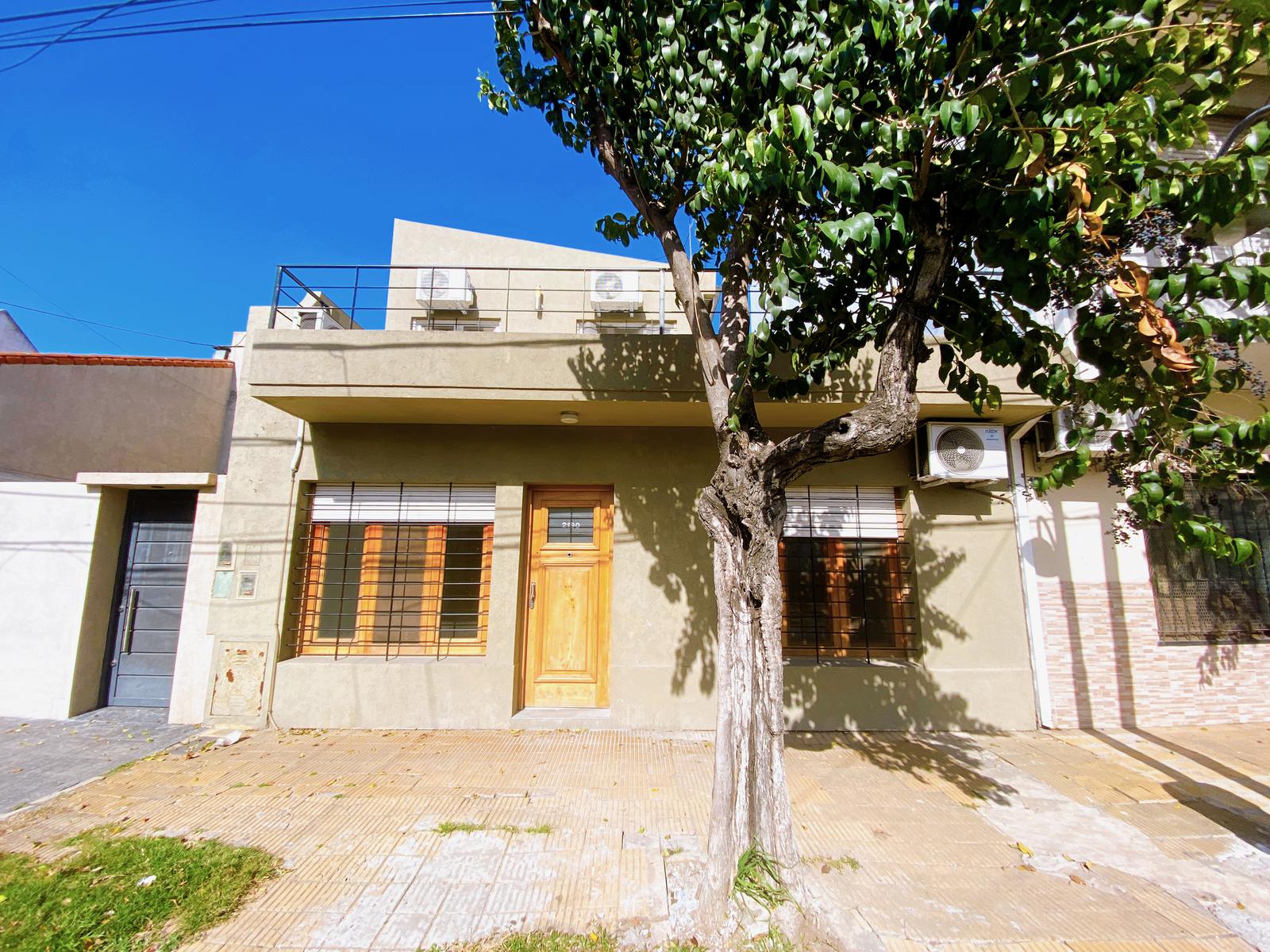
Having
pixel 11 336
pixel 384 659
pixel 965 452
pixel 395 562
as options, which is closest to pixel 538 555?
pixel 395 562

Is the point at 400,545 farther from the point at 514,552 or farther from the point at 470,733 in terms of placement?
the point at 470,733

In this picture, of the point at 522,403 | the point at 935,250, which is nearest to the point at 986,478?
the point at 935,250

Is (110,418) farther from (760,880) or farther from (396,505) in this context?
(760,880)

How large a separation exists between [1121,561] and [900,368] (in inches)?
183

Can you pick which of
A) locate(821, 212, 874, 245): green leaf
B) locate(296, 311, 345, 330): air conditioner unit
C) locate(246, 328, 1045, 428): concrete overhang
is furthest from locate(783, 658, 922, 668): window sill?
locate(296, 311, 345, 330): air conditioner unit

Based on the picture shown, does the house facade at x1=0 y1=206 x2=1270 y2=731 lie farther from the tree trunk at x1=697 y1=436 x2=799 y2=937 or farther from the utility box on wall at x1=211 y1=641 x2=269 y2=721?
the tree trunk at x1=697 y1=436 x2=799 y2=937

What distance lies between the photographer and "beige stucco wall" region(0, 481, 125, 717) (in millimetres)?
5711

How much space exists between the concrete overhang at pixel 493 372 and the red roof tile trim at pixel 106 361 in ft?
11.5

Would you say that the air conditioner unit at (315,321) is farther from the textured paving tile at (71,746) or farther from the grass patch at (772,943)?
the grass patch at (772,943)

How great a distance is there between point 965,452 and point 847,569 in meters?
1.56

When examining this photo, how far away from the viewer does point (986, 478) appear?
215 inches

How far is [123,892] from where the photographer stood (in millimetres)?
2861

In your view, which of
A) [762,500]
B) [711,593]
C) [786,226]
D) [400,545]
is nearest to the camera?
[762,500]

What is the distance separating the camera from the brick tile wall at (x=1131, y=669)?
18.2 feet
